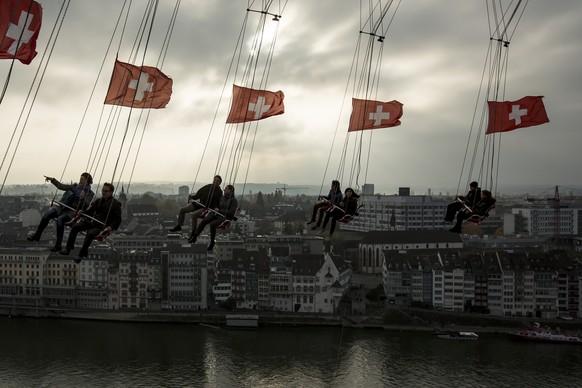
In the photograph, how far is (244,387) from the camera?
823 inches

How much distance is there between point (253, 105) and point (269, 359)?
46.5ft

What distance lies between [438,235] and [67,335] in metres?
23.8

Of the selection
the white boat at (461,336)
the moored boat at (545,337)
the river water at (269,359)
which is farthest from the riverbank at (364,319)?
the moored boat at (545,337)

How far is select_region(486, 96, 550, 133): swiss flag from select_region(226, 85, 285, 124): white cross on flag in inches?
125

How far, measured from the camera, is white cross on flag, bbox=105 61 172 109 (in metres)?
10.3

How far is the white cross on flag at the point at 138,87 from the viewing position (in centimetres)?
1030

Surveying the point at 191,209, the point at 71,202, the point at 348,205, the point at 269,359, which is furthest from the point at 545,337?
the point at 71,202

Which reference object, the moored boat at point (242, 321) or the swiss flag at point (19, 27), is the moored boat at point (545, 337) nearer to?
the moored boat at point (242, 321)

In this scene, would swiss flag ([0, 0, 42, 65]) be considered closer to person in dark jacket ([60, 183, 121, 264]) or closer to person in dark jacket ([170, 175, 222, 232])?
person in dark jacket ([60, 183, 121, 264])

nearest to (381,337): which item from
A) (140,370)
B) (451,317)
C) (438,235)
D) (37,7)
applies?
(451,317)

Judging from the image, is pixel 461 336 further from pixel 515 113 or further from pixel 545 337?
pixel 515 113

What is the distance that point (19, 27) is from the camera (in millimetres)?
8547

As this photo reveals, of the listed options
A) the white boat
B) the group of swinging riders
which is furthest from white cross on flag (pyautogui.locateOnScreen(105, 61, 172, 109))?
the white boat

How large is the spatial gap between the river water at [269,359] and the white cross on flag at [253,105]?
11445 millimetres
